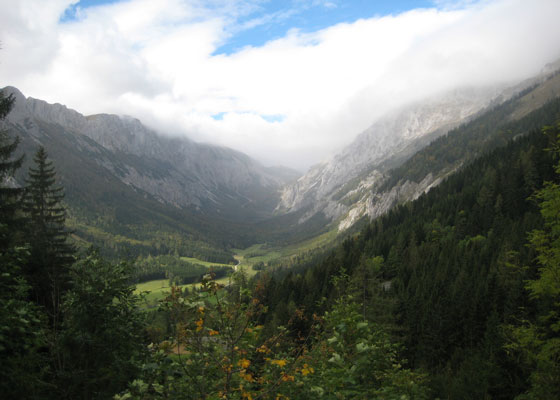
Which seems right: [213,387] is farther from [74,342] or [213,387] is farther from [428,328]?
[428,328]

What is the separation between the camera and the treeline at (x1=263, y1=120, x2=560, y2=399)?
21.9 metres

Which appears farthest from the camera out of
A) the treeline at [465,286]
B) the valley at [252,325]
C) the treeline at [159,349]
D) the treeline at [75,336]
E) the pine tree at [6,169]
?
the treeline at [465,286]

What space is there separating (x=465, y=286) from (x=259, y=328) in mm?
50026

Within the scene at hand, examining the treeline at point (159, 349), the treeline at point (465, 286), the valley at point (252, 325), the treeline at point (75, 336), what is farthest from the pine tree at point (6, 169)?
the treeline at point (465, 286)

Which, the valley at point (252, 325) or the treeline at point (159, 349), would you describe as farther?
the valley at point (252, 325)

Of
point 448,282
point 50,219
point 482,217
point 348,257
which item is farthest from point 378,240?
point 50,219

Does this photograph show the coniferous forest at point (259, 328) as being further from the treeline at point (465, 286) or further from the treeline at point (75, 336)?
the treeline at point (465, 286)

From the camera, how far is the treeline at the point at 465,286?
21875 millimetres

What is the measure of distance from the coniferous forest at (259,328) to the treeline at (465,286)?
26 centimetres

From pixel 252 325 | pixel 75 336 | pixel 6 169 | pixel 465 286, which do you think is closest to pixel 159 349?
pixel 252 325

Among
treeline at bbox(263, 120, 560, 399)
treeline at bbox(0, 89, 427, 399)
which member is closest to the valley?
treeline at bbox(0, 89, 427, 399)

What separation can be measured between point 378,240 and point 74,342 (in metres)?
96.4

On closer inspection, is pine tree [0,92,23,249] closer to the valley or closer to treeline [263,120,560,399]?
the valley

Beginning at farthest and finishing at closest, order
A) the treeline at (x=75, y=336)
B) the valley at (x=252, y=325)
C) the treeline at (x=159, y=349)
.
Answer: the treeline at (x=75, y=336), the valley at (x=252, y=325), the treeline at (x=159, y=349)
